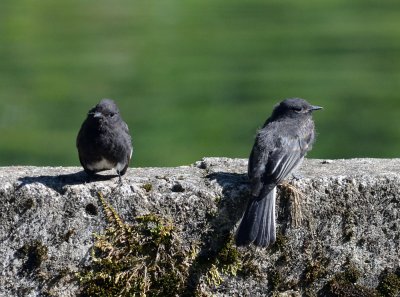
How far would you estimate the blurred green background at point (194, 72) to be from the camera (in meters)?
10.9

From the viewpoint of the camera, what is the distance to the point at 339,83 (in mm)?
12836

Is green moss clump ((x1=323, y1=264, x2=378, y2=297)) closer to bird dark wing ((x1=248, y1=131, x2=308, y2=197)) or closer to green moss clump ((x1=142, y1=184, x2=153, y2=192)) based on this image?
bird dark wing ((x1=248, y1=131, x2=308, y2=197))

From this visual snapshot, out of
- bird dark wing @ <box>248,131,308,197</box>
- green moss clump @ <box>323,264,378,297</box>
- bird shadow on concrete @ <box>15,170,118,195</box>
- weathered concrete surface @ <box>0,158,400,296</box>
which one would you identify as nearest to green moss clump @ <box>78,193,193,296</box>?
weathered concrete surface @ <box>0,158,400,296</box>

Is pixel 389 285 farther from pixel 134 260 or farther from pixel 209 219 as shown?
pixel 134 260

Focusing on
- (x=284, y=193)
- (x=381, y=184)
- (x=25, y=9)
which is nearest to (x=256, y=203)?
(x=284, y=193)

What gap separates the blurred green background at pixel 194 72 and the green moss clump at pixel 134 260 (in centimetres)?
481

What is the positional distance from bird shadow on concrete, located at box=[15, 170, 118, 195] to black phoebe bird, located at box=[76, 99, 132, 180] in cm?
19

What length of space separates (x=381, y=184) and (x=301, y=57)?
334 inches

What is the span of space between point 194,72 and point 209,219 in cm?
792

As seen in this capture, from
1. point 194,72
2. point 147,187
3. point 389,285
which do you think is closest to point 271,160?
point 147,187

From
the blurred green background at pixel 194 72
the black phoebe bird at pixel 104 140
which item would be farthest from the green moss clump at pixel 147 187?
the blurred green background at pixel 194 72

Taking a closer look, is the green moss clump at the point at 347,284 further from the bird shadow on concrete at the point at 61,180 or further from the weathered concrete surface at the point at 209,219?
the bird shadow on concrete at the point at 61,180

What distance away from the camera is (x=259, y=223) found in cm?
513

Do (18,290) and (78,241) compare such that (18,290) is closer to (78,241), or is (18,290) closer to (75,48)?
(78,241)
